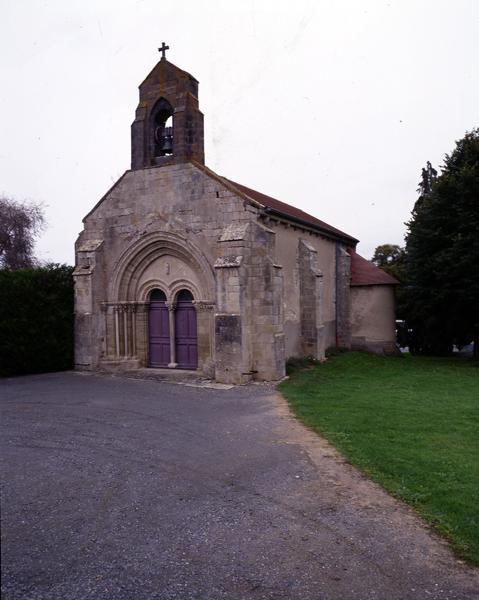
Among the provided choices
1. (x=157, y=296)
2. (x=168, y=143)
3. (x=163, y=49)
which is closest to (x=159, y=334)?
(x=157, y=296)

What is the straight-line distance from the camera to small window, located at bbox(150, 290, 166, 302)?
56.6ft

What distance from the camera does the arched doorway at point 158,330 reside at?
56.4 feet

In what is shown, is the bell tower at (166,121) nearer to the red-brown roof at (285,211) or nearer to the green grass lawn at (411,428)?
the red-brown roof at (285,211)

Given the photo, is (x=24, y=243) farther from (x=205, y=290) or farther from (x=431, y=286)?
(x=431, y=286)

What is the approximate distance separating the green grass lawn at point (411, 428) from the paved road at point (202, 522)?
1.17 feet

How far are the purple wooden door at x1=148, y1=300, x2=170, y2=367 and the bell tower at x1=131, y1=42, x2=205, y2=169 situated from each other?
4.83m

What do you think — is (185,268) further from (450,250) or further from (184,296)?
(450,250)

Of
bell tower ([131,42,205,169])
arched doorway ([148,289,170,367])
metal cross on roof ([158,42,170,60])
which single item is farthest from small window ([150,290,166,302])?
metal cross on roof ([158,42,170,60])

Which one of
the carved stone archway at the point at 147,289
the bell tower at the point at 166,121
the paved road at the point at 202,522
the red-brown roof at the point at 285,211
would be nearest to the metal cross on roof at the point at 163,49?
the bell tower at the point at 166,121

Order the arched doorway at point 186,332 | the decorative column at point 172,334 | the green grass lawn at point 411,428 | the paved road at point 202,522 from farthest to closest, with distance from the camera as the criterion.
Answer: the decorative column at point 172,334, the arched doorway at point 186,332, the green grass lawn at point 411,428, the paved road at point 202,522

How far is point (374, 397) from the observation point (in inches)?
481

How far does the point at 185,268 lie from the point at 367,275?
10593mm

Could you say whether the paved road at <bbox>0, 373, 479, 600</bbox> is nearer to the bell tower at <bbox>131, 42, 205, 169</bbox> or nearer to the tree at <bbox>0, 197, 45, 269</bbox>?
the bell tower at <bbox>131, 42, 205, 169</bbox>

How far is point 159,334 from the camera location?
17.3m
